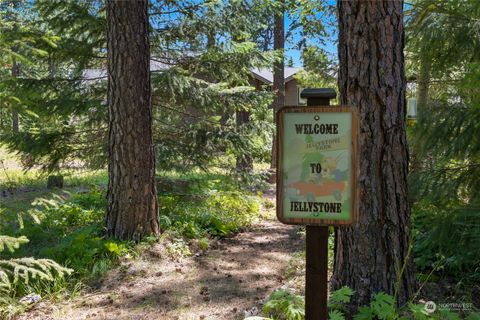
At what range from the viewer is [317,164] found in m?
2.24

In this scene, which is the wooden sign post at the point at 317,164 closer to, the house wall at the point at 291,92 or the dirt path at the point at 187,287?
the dirt path at the point at 187,287

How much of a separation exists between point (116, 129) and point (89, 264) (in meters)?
1.88

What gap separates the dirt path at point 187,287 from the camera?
416 cm

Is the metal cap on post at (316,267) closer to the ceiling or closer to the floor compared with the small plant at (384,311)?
closer to the ceiling

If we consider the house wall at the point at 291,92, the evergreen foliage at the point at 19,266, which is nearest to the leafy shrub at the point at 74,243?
the evergreen foliage at the point at 19,266

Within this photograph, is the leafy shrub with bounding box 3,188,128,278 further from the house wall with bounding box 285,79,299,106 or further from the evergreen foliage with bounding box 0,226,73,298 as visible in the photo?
the house wall with bounding box 285,79,299,106

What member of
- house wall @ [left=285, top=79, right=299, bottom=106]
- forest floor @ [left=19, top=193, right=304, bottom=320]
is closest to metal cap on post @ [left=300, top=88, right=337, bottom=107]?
forest floor @ [left=19, top=193, right=304, bottom=320]

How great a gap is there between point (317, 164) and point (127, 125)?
4175 millimetres

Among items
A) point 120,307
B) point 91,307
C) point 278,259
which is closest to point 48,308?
point 91,307

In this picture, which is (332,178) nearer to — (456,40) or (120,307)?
(120,307)

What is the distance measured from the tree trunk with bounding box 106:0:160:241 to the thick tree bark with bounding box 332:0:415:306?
3.39 metres

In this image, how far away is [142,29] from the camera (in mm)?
6039

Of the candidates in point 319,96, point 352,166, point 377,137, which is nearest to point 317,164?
point 352,166

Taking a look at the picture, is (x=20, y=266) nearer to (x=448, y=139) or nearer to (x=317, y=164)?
(x=317, y=164)
